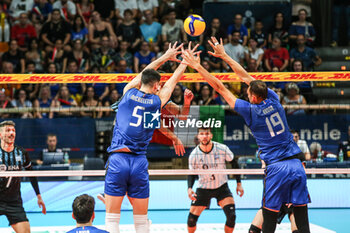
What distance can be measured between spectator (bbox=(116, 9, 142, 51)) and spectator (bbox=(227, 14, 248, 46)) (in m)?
2.69

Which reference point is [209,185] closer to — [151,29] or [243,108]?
[243,108]

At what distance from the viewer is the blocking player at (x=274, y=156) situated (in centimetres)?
656

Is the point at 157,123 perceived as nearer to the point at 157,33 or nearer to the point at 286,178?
the point at 286,178

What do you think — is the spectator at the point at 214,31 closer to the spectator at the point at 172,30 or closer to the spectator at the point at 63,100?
the spectator at the point at 172,30

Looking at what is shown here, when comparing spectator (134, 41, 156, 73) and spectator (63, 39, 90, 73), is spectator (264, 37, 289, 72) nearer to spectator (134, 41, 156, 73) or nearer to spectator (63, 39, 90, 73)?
spectator (134, 41, 156, 73)

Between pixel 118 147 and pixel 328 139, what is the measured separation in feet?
23.6

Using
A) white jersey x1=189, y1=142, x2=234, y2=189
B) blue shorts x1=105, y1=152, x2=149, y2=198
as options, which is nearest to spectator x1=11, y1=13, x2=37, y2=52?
white jersey x1=189, y1=142, x2=234, y2=189

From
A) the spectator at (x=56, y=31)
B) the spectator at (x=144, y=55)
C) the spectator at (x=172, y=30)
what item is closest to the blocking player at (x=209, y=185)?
the spectator at (x=144, y=55)

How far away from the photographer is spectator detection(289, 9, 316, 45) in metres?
16.1

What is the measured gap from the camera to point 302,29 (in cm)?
1617

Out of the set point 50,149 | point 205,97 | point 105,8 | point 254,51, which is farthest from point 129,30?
point 50,149

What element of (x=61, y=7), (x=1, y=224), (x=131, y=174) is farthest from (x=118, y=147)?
(x=61, y=7)

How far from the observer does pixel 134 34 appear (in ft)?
52.0

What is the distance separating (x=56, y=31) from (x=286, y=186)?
10.9 m
